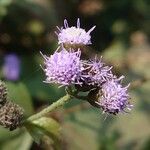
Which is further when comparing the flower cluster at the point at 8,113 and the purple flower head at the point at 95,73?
the flower cluster at the point at 8,113

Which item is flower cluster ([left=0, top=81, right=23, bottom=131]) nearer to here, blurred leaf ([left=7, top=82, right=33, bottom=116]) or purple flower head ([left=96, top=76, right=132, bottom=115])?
purple flower head ([left=96, top=76, right=132, bottom=115])

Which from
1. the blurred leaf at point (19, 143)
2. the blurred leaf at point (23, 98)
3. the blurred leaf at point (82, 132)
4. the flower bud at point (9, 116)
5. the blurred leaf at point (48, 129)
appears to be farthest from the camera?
the blurred leaf at point (82, 132)

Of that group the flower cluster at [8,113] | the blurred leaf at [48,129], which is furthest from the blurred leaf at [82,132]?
the flower cluster at [8,113]

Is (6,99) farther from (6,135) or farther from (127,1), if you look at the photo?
(127,1)

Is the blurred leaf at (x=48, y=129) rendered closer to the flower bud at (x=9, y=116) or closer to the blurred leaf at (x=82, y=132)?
the flower bud at (x=9, y=116)

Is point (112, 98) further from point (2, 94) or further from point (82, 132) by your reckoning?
point (82, 132)

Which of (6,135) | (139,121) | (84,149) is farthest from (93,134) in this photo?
(6,135)

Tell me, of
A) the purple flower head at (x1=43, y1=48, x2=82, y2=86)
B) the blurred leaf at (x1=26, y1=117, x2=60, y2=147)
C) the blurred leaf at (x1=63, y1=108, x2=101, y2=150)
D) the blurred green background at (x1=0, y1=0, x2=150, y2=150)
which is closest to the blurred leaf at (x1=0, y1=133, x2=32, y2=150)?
the blurred green background at (x1=0, y1=0, x2=150, y2=150)

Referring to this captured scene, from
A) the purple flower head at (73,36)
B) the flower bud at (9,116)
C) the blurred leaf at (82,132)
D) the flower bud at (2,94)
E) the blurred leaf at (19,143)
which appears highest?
the blurred leaf at (82,132)
